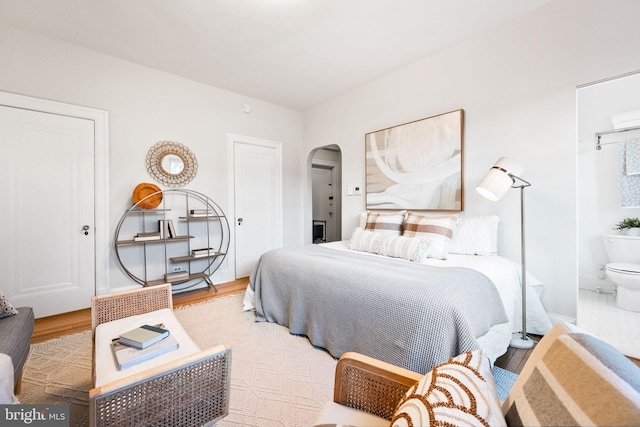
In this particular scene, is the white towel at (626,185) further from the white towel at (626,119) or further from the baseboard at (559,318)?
the baseboard at (559,318)

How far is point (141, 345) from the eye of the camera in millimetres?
1210

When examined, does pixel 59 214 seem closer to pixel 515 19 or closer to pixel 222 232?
pixel 222 232

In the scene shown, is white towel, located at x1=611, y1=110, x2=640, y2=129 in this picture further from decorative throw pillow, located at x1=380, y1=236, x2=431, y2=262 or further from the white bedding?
decorative throw pillow, located at x1=380, y1=236, x2=431, y2=262

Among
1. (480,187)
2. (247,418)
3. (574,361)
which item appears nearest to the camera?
(574,361)

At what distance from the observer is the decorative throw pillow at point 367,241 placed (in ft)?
8.58

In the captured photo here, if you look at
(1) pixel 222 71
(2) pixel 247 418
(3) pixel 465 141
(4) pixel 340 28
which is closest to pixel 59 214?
(1) pixel 222 71

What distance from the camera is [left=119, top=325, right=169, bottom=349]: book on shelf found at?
4.01ft

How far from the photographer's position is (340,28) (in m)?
2.48

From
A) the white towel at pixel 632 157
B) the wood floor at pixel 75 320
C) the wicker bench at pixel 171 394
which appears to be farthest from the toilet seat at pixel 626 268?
the wood floor at pixel 75 320

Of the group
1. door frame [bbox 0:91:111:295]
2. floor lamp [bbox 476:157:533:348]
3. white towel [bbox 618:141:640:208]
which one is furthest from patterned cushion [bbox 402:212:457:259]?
door frame [bbox 0:91:111:295]

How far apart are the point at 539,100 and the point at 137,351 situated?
3.28 m

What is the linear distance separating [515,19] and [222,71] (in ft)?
10.1

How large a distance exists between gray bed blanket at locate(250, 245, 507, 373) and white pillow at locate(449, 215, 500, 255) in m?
0.71

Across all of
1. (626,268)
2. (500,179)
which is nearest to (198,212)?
(500,179)
